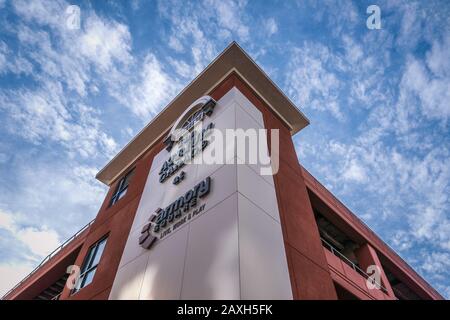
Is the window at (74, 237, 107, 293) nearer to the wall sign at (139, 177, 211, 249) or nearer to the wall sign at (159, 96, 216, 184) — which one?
the wall sign at (139, 177, 211, 249)

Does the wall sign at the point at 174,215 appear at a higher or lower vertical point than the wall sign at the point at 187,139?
lower

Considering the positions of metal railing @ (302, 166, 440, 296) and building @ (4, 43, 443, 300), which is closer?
building @ (4, 43, 443, 300)

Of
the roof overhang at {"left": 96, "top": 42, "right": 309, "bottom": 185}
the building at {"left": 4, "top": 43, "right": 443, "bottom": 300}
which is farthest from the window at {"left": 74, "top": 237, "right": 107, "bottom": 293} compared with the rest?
the roof overhang at {"left": 96, "top": 42, "right": 309, "bottom": 185}

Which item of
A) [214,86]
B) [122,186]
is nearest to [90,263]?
[122,186]

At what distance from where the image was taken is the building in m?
6.93

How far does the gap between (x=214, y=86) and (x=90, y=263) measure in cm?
970

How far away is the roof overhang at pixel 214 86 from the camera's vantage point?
1385 cm

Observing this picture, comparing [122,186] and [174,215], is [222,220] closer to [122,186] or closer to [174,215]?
[174,215]

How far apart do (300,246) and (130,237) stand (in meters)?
6.12


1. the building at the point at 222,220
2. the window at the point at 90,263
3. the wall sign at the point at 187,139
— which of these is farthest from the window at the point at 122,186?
the wall sign at the point at 187,139

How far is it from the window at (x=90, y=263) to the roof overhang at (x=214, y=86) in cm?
557

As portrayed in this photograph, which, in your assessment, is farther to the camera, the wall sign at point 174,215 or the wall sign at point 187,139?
the wall sign at point 187,139

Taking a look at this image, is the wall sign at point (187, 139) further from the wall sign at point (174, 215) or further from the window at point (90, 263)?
the window at point (90, 263)

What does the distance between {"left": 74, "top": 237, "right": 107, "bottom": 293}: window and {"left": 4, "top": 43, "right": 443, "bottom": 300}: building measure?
2.3 inches
